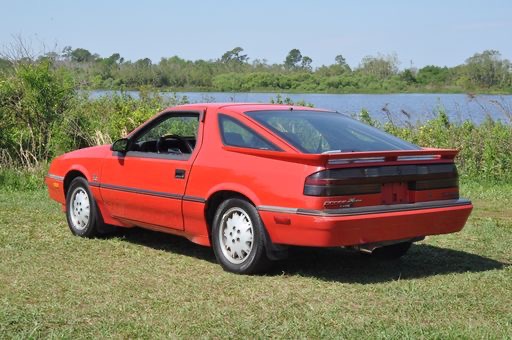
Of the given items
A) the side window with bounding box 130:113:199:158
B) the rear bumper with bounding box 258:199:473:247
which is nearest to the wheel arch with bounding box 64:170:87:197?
the side window with bounding box 130:113:199:158

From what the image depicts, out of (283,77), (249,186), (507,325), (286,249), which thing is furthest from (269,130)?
(283,77)

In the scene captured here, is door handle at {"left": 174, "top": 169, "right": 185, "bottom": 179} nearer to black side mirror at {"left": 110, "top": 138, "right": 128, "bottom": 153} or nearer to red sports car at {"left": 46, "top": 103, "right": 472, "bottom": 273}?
red sports car at {"left": 46, "top": 103, "right": 472, "bottom": 273}

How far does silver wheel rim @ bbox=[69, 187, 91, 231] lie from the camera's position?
28.2 feet

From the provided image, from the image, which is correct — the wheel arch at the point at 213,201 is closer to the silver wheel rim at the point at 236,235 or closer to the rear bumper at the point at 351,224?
the silver wheel rim at the point at 236,235

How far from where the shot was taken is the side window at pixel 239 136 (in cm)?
676

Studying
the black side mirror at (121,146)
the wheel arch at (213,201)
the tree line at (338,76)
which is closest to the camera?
the wheel arch at (213,201)

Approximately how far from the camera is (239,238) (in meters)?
6.82

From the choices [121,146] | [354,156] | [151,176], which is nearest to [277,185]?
[354,156]

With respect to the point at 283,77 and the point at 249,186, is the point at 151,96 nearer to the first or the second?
the point at 249,186

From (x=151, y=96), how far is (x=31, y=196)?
7604 millimetres

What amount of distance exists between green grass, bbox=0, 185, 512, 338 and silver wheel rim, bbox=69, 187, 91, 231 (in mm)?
197

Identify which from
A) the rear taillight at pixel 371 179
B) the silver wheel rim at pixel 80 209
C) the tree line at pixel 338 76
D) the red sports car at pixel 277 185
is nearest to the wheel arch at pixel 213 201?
the red sports car at pixel 277 185

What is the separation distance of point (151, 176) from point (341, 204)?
7.18 ft

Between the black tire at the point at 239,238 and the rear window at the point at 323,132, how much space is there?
0.71 metres
